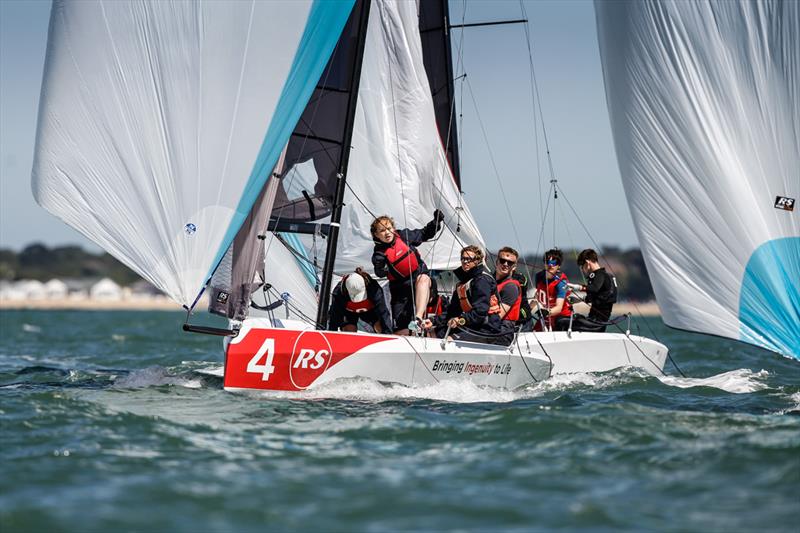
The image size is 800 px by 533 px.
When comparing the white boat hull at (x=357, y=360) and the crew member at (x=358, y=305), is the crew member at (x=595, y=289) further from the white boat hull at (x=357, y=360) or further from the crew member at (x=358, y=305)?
the crew member at (x=358, y=305)

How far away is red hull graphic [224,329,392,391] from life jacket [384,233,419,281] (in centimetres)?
100

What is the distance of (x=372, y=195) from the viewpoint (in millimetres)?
10344

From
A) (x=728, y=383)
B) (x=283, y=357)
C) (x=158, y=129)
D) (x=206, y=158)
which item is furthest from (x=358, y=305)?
(x=728, y=383)

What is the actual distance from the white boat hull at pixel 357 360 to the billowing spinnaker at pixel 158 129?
0.71m

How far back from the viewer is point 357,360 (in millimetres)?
7660

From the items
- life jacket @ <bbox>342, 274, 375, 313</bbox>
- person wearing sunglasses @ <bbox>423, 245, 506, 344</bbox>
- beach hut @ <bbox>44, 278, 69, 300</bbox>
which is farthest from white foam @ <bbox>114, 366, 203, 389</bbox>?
beach hut @ <bbox>44, 278, 69, 300</bbox>

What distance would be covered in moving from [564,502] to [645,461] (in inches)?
37.0

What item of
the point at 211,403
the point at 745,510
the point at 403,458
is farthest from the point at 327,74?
the point at 745,510

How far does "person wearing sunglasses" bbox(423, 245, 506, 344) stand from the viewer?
8.27m

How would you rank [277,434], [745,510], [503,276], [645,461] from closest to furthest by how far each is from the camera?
[745,510] < [645,461] < [277,434] < [503,276]

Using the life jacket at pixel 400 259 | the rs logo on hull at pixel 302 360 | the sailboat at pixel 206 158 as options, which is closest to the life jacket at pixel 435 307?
the life jacket at pixel 400 259

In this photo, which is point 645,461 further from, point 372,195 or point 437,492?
point 372,195

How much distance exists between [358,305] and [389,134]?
2.54 metres

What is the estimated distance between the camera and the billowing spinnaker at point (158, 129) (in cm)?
769
